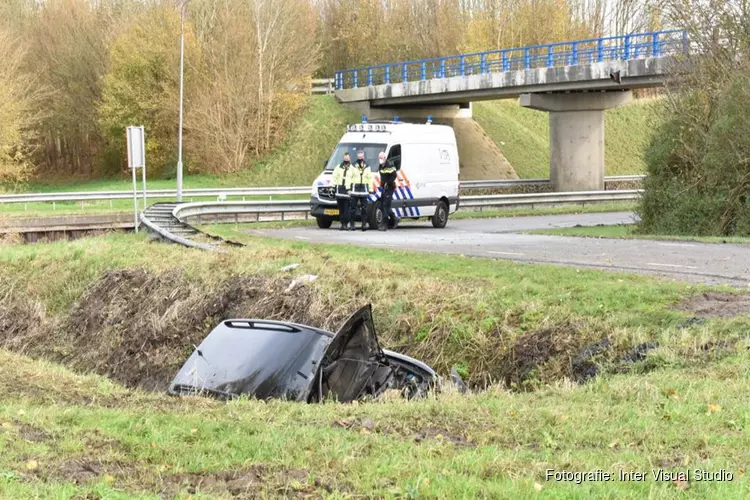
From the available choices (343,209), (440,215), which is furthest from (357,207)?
(440,215)

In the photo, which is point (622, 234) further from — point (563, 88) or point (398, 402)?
point (563, 88)

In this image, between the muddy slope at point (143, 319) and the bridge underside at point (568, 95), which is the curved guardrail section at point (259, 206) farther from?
the bridge underside at point (568, 95)

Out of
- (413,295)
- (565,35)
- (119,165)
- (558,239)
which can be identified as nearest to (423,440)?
(413,295)

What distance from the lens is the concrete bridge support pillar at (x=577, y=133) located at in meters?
43.1

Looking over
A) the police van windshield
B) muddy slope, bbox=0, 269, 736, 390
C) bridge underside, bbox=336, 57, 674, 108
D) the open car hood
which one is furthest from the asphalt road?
bridge underside, bbox=336, 57, 674, 108

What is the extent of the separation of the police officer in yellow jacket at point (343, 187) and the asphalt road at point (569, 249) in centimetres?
43

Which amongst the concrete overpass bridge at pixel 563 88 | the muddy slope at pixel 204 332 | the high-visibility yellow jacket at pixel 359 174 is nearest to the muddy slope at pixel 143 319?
the muddy slope at pixel 204 332

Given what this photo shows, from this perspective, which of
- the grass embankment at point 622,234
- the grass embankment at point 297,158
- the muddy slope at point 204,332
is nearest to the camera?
the muddy slope at point 204,332

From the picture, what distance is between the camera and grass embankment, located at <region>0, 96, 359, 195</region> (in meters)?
53.5

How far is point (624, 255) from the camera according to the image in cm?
1647

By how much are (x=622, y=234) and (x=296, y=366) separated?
16.1 meters

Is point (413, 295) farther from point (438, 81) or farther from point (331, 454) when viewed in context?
point (438, 81)

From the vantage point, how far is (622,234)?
23.0m

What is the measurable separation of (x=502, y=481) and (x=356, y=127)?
2091 cm
